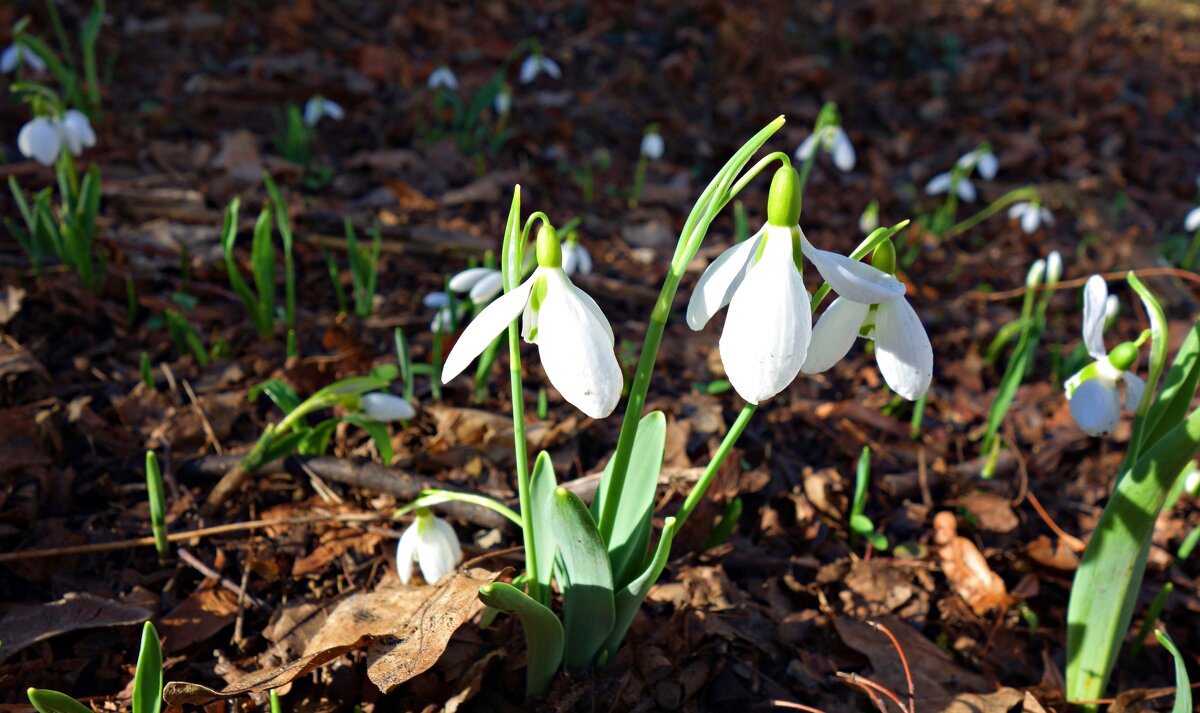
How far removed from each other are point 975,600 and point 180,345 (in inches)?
73.7

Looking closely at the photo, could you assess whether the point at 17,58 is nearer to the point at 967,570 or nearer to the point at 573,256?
the point at 573,256

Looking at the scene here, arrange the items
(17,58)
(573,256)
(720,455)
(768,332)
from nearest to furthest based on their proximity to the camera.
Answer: (768,332) < (720,455) < (573,256) < (17,58)

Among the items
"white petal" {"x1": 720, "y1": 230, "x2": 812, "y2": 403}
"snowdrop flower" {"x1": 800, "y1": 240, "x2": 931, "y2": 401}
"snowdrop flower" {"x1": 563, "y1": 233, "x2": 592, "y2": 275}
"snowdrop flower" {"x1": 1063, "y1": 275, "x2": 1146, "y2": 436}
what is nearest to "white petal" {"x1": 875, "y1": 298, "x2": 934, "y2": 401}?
"snowdrop flower" {"x1": 800, "y1": 240, "x2": 931, "y2": 401}

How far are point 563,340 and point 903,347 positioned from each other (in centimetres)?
40

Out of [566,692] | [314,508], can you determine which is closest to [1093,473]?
[566,692]

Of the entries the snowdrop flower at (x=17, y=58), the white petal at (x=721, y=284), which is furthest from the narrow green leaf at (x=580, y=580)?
the snowdrop flower at (x=17, y=58)

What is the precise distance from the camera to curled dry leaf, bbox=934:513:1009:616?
1680 millimetres

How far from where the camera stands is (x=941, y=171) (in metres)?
4.15

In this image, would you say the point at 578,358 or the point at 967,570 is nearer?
the point at 578,358

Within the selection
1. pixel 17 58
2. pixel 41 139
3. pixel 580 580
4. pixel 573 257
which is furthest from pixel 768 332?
pixel 17 58

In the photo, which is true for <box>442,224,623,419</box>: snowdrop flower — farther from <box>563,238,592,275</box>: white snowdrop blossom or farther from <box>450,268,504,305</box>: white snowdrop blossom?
<box>563,238,592,275</box>: white snowdrop blossom

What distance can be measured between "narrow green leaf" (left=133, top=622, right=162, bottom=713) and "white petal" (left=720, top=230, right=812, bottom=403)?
0.77 meters

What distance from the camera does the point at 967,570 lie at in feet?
5.73

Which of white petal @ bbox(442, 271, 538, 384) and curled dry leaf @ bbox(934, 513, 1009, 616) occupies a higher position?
white petal @ bbox(442, 271, 538, 384)
